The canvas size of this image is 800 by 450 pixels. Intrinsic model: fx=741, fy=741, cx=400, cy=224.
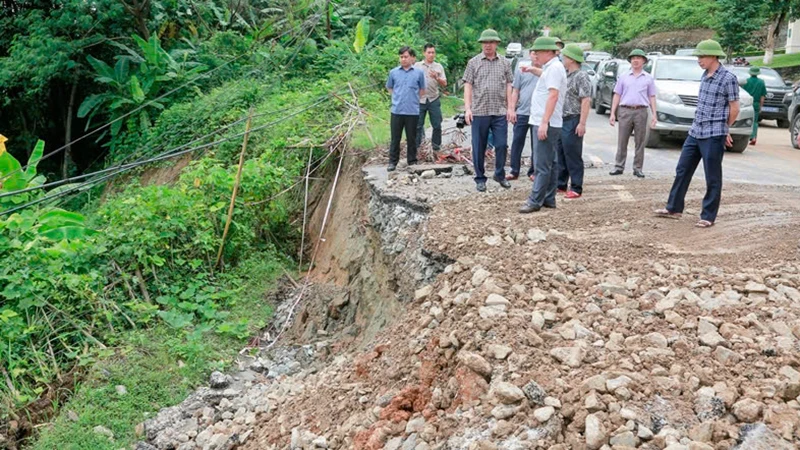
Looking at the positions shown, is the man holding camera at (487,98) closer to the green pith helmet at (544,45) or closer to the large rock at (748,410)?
the green pith helmet at (544,45)

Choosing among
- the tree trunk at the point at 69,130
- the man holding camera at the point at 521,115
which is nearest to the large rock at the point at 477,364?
the man holding camera at the point at 521,115

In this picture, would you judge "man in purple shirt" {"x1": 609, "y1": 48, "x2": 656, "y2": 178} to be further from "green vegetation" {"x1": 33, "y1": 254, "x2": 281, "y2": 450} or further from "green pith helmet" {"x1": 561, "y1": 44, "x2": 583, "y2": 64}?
"green vegetation" {"x1": 33, "y1": 254, "x2": 281, "y2": 450}

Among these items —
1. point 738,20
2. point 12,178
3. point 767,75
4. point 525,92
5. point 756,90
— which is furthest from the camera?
point 738,20

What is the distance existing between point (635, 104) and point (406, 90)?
9.97 feet

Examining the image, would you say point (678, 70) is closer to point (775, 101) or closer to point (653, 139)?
point (653, 139)

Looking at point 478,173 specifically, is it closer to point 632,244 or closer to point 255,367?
point 632,244

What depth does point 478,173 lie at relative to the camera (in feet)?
28.9

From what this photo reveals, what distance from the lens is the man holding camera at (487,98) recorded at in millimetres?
8523

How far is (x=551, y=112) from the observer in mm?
7375

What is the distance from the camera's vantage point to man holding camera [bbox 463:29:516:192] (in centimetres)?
852

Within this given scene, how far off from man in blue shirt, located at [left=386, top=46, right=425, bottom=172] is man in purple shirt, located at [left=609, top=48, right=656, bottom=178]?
2.62 meters

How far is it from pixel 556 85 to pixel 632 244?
186cm

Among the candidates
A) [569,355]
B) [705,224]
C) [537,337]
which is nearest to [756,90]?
[705,224]

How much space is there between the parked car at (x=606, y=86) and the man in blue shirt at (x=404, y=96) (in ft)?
31.5
